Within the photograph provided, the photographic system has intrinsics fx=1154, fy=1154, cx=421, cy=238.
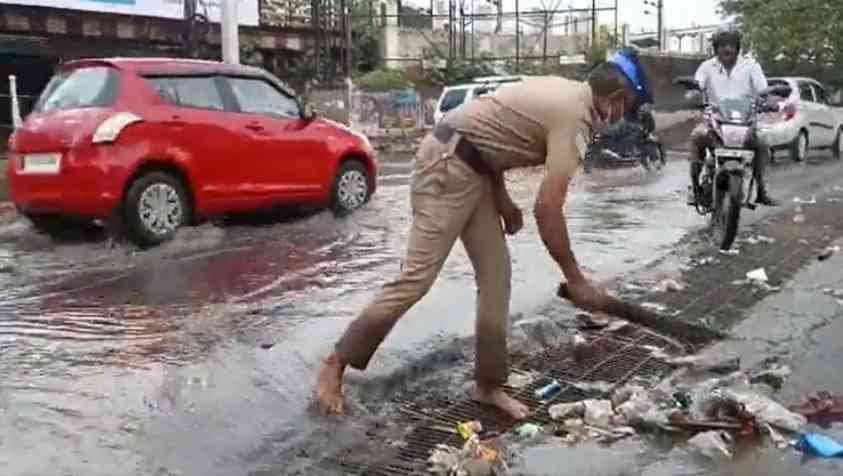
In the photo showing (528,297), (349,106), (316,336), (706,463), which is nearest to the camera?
(706,463)

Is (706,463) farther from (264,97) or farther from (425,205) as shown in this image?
(264,97)

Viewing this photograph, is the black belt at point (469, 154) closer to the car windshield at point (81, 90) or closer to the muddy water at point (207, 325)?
the muddy water at point (207, 325)

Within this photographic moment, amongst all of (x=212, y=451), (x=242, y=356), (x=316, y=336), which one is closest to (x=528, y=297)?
(x=316, y=336)

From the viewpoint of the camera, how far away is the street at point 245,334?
4723mm

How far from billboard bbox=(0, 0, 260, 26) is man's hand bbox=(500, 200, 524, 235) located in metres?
17.0

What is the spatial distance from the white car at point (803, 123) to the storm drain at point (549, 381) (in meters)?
13.5

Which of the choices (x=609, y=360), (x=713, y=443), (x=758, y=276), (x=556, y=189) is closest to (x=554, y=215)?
(x=556, y=189)

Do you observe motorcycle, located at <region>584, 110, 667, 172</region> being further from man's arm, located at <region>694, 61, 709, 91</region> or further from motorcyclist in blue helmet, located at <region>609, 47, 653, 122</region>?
motorcyclist in blue helmet, located at <region>609, 47, 653, 122</region>

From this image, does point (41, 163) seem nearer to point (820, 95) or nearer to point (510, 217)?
point (510, 217)

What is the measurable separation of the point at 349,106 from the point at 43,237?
56.3ft

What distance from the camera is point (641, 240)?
10367 mm

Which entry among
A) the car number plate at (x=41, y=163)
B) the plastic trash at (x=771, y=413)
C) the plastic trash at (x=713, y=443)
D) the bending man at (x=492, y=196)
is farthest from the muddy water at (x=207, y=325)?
the plastic trash at (x=771, y=413)

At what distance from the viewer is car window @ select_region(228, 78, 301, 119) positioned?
11234mm

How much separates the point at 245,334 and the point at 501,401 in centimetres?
195
